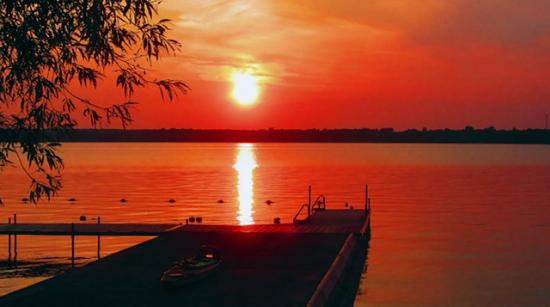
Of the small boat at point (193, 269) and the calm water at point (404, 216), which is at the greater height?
the small boat at point (193, 269)

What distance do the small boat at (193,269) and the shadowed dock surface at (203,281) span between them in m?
0.27

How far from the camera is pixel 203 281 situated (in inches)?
968

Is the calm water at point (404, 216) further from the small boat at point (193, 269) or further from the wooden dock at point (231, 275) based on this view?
the small boat at point (193, 269)

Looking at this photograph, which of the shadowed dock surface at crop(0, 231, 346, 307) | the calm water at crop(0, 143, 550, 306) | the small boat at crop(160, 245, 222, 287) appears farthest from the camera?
the calm water at crop(0, 143, 550, 306)

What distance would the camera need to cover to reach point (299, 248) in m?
33.0

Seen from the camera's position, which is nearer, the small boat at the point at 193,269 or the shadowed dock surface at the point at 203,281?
the shadowed dock surface at the point at 203,281

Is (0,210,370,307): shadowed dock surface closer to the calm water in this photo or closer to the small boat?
the small boat

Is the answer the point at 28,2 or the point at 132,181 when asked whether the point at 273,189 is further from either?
the point at 28,2

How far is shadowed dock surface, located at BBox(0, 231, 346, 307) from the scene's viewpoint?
2183 cm

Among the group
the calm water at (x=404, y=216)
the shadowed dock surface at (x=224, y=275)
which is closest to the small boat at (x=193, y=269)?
the shadowed dock surface at (x=224, y=275)

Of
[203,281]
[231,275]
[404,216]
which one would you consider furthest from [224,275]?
[404,216]

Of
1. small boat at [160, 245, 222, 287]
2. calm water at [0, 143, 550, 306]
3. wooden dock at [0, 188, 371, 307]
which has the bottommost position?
calm water at [0, 143, 550, 306]

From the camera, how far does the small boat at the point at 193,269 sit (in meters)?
23.3

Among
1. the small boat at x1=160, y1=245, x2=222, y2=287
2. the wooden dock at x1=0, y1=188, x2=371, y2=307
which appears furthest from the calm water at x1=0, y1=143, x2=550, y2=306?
the small boat at x1=160, y1=245, x2=222, y2=287
